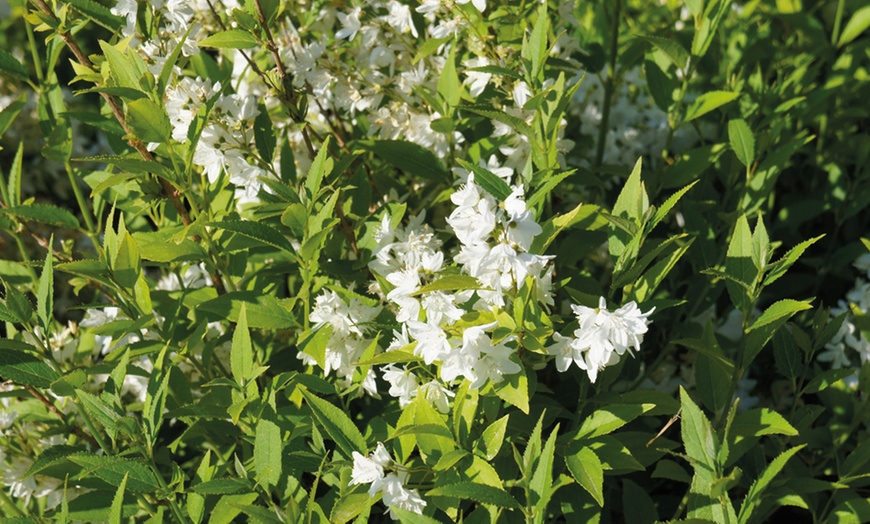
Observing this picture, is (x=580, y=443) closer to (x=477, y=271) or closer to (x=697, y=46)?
(x=477, y=271)

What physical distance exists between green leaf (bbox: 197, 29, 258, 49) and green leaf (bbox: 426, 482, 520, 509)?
92 centimetres

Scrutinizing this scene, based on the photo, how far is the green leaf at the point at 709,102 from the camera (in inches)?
76.6

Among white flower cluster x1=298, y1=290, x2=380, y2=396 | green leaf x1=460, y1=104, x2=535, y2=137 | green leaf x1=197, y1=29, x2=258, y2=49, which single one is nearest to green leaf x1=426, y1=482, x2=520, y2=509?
white flower cluster x1=298, y1=290, x2=380, y2=396

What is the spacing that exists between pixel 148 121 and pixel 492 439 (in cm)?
85

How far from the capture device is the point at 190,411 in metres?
1.48

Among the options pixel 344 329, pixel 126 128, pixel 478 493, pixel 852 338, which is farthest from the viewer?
pixel 852 338

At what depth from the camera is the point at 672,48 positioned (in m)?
1.92

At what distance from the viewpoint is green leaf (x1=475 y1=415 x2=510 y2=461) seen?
4.46 feet

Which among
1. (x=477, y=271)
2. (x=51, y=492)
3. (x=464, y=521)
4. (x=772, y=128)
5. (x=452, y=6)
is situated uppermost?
(x=452, y=6)

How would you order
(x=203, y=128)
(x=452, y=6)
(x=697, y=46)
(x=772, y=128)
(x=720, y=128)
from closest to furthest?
(x=203, y=128), (x=452, y=6), (x=697, y=46), (x=772, y=128), (x=720, y=128)

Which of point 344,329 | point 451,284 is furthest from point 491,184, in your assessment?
point 344,329

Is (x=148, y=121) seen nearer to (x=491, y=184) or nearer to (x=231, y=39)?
(x=231, y=39)

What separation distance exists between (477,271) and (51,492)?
1221mm

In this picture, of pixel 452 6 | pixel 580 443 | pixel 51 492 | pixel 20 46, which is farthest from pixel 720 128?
pixel 20 46
